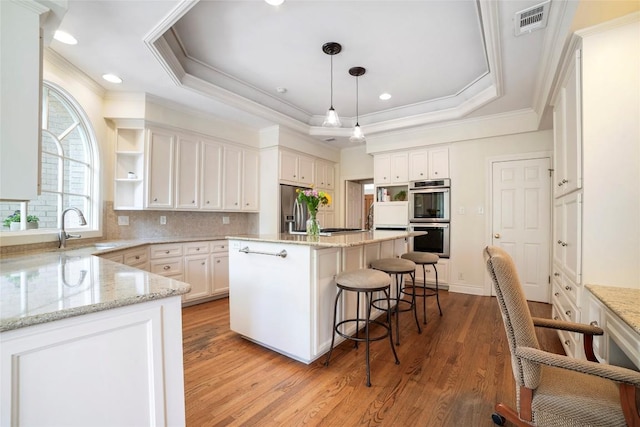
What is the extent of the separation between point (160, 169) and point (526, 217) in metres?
5.01

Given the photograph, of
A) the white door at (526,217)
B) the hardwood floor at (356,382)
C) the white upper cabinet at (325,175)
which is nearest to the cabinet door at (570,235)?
the hardwood floor at (356,382)

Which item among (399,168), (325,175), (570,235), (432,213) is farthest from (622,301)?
(325,175)

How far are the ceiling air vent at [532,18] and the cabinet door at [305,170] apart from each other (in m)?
3.51

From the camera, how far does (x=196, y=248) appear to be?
3.83 metres

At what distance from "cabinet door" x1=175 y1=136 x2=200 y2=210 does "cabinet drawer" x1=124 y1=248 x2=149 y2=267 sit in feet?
2.55

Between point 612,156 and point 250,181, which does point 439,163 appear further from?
point 250,181

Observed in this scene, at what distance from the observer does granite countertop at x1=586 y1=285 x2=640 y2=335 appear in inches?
46.6

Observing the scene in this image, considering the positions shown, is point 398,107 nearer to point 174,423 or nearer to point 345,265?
point 345,265

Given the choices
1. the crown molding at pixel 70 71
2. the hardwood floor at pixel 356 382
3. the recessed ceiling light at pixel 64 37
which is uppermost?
the recessed ceiling light at pixel 64 37

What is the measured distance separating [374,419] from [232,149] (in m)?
3.99

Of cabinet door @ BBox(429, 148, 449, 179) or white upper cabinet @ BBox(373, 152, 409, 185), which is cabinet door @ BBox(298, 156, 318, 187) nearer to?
white upper cabinet @ BBox(373, 152, 409, 185)

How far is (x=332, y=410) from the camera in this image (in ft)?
5.71

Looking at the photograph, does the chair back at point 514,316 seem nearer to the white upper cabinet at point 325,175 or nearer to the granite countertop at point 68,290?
the granite countertop at point 68,290

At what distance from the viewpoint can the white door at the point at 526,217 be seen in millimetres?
3879
